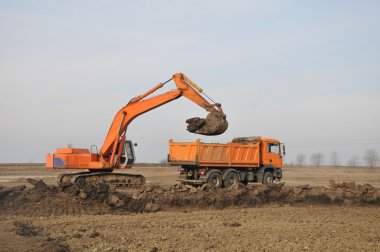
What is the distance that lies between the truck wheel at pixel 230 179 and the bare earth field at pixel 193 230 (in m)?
6.09

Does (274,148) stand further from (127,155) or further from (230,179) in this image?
(127,155)

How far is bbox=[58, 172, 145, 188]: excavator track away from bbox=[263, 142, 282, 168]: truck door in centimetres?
742

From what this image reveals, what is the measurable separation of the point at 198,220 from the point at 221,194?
13.9ft

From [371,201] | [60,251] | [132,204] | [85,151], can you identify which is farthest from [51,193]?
[371,201]

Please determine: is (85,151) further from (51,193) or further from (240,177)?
(240,177)

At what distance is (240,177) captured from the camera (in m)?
25.1

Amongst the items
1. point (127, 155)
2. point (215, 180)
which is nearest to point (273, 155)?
point (215, 180)

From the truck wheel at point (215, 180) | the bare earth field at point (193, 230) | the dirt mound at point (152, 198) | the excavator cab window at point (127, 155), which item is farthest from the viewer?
the truck wheel at point (215, 180)

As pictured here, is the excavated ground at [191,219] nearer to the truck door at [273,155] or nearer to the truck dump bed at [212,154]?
the truck dump bed at [212,154]

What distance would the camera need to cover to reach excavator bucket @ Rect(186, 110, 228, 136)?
20.3 metres

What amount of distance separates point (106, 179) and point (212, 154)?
537 centimetres

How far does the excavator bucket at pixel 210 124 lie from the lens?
20.3 metres

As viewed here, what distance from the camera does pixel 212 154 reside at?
2398 cm

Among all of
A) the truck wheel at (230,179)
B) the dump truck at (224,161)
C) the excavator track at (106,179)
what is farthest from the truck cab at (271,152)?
the excavator track at (106,179)
